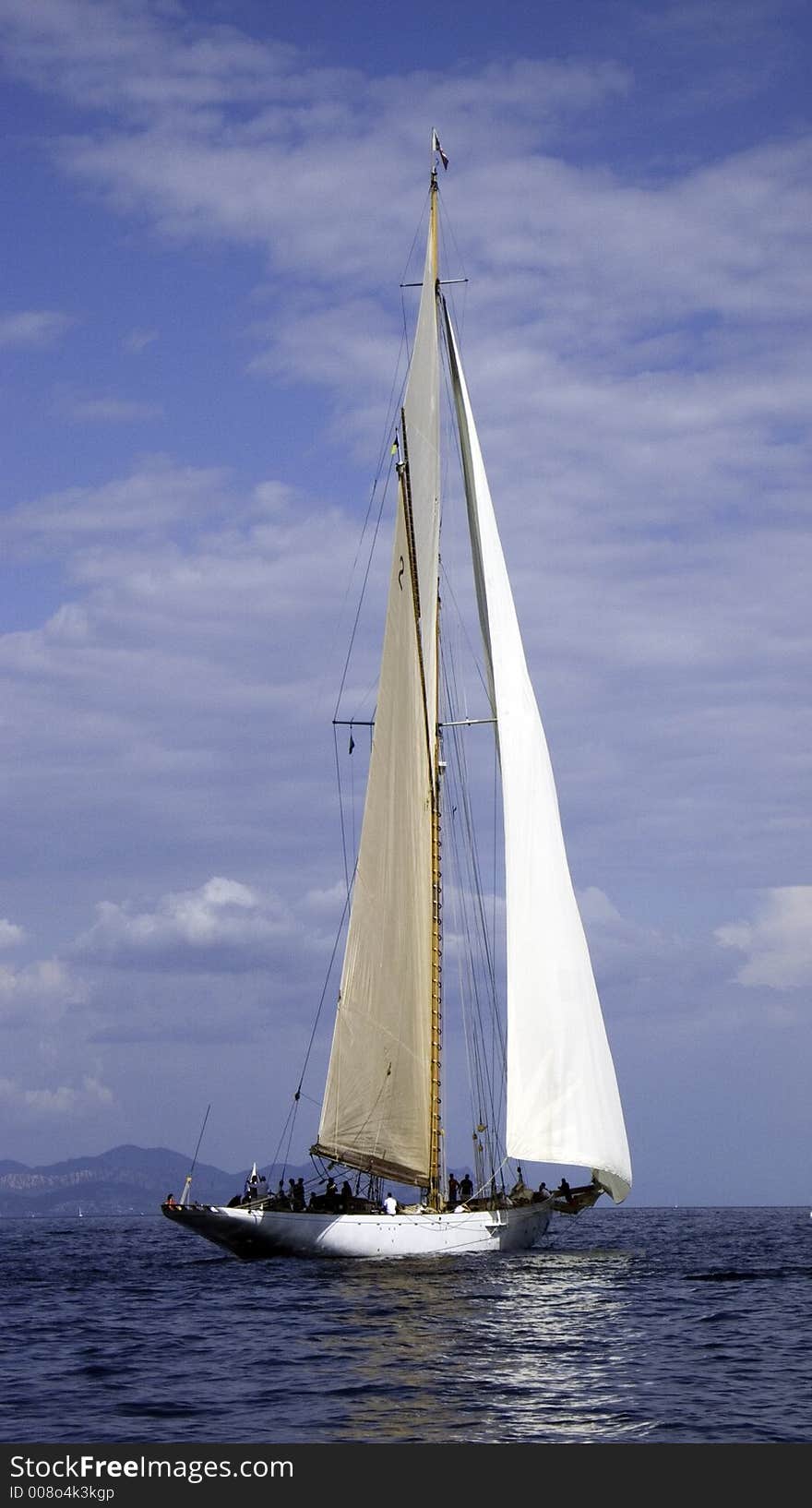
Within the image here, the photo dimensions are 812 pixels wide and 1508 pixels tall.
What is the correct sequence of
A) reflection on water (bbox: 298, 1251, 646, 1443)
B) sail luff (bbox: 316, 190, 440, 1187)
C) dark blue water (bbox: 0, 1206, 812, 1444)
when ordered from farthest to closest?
sail luff (bbox: 316, 190, 440, 1187), reflection on water (bbox: 298, 1251, 646, 1443), dark blue water (bbox: 0, 1206, 812, 1444)

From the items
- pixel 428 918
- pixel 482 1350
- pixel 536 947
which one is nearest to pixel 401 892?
pixel 428 918

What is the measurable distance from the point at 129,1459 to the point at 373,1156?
3371 centimetres

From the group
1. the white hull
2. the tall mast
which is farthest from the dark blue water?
the tall mast

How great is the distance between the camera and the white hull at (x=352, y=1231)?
2025 inches

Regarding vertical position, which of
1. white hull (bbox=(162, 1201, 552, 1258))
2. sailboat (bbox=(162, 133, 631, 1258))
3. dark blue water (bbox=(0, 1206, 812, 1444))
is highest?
sailboat (bbox=(162, 133, 631, 1258))

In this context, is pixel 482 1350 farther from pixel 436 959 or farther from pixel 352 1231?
pixel 436 959

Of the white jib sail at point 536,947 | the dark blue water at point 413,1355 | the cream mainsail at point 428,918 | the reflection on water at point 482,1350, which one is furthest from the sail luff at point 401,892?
the reflection on water at point 482,1350

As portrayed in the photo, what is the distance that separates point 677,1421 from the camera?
25672 mm

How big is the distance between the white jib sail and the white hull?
324cm

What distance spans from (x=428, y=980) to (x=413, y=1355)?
79.1 ft

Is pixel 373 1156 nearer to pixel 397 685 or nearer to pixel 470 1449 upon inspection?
pixel 397 685

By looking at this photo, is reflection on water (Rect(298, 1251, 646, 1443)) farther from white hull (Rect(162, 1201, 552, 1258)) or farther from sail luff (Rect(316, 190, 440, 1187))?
sail luff (Rect(316, 190, 440, 1187))

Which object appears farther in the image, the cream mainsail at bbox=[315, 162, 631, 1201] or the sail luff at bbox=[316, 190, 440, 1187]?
the sail luff at bbox=[316, 190, 440, 1187]

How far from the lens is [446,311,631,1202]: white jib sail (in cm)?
5284
